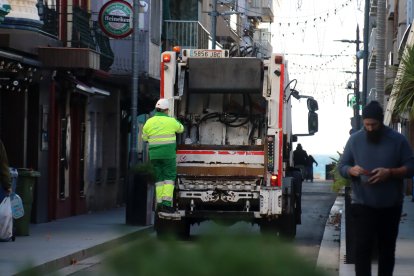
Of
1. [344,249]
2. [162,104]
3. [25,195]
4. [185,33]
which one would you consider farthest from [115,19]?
[344,249]

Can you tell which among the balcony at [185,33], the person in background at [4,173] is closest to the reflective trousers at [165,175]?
the person in background at [4,173]

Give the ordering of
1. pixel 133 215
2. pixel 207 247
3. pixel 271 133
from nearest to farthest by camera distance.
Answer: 1. pixel 207 247
2. pixel 271 133
3. pixel 133 215

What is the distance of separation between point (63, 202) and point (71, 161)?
1491mm

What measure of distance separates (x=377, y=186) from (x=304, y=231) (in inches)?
515

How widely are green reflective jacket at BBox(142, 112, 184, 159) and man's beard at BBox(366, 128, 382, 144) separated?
799 cm

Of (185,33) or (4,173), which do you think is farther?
Answer: (185,33)

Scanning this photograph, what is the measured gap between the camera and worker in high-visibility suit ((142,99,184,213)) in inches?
724

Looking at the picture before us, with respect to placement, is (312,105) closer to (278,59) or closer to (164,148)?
(278,59)

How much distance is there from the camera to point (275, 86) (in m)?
19.0

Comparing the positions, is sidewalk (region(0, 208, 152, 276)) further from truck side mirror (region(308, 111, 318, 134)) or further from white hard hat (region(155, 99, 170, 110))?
truck side mirror (region(308, 111, 318, 134))

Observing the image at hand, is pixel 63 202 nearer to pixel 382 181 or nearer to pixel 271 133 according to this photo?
pixel 271 133

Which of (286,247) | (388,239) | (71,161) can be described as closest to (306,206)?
(71,161)

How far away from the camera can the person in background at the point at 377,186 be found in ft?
34.5

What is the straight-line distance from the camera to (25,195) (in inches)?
792
